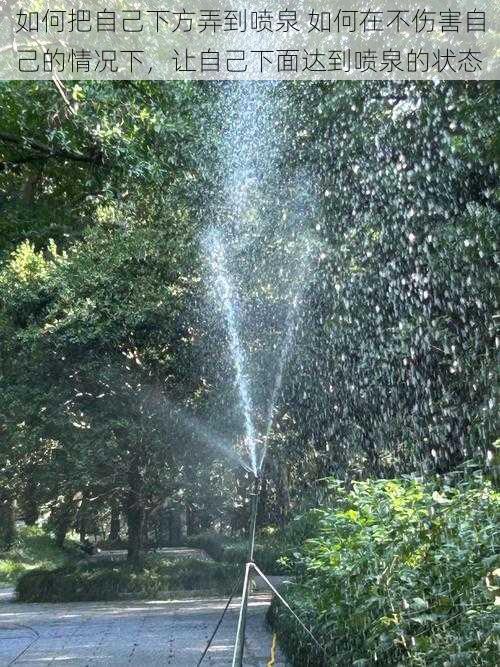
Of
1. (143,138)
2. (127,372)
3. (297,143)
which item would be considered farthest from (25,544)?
(143,138)

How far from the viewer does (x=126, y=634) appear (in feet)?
33.5

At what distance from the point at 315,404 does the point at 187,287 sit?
2.88 m

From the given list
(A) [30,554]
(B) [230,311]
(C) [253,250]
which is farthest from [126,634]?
(A) [30,554]

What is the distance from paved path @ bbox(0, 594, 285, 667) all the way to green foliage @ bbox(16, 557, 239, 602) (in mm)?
1057

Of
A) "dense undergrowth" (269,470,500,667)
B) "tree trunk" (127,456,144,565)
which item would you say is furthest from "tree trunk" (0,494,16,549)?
"dense undergrowth" (269,470,500,667)

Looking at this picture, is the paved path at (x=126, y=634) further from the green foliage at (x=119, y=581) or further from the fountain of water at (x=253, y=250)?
the fountain of water at (x=253, y=250)

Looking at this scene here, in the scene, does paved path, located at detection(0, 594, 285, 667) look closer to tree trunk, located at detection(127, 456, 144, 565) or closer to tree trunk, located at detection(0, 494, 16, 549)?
tree trunk, located at detection(127, 456, 144, 565)

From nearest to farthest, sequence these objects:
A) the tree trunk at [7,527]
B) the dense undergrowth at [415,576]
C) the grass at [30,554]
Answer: the dense undergrowth at [415,576]
the grass at [30,554]
the tree trunk at [7,527]

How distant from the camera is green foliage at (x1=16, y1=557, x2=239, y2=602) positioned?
1584 centimetres

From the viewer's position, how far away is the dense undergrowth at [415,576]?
3494mm

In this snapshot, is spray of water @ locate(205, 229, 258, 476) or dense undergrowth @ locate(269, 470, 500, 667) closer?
dense undergrowth @ locate(269, 470, 500, 667)

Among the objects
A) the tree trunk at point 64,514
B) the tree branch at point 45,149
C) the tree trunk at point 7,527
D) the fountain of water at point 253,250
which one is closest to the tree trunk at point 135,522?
the tree trunk at point 64,514

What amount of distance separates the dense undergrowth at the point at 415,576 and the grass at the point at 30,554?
18.9m

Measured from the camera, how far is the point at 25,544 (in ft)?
96.0
